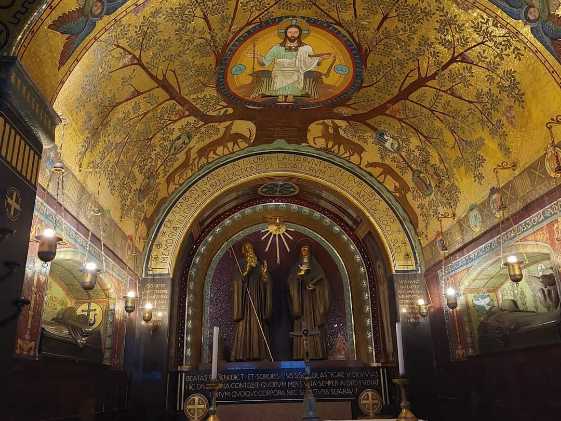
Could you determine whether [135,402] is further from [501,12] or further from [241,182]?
[501,12]

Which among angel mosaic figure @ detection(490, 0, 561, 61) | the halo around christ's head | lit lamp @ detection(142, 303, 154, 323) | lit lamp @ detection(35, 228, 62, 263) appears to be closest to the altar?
lit lamp @ detection(142, 303, 154, 323)

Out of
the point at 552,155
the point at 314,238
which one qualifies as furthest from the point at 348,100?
the point at 314,238

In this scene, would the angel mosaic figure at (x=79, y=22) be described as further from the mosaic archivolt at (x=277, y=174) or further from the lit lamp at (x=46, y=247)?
the mosaic archivolt at (x=277, y=174)

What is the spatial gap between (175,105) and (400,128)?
4.59 metres

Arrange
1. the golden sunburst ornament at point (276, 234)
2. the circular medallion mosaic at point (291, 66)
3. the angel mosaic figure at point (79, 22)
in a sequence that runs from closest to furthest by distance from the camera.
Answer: the angel mosaic figure at point (79, 22) → the circular medallion mosaic at point (291, 66) → the golden sunburst ornament at point (276, 234)

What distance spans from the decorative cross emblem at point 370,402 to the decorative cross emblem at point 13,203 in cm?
810

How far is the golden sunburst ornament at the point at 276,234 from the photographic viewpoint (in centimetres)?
1311

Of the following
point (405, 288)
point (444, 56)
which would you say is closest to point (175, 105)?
point (444, 56)

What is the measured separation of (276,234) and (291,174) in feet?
7.19

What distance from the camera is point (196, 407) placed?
1015 centimetres

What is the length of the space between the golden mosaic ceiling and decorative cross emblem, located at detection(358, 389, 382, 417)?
12.3 feet

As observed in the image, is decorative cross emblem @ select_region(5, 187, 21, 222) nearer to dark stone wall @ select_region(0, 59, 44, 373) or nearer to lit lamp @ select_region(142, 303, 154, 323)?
dark stone wall @ select_region(0, 59, 44, 373)

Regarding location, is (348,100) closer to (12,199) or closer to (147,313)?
(147,313)

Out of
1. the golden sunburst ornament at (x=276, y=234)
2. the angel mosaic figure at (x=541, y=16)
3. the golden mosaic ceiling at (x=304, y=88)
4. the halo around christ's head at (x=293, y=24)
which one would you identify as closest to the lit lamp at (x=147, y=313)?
the golden mosaic ceiling at (x=304, y=88)
